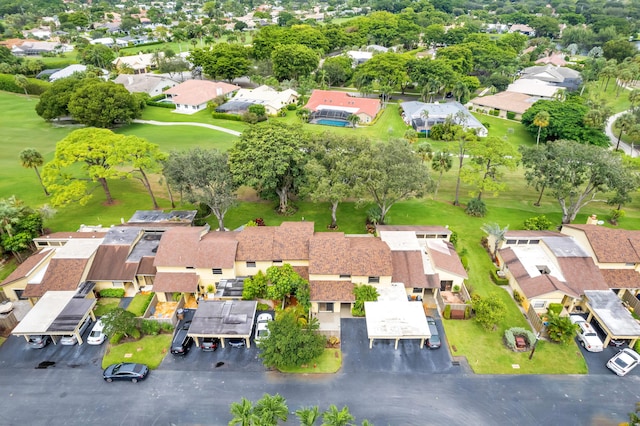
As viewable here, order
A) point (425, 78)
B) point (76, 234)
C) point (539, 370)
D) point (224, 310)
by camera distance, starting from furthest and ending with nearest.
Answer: point (425, 78), point (76, 234), point (224, 310), point (539, 370)

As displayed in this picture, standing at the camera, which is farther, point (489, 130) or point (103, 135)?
point (489, 130)

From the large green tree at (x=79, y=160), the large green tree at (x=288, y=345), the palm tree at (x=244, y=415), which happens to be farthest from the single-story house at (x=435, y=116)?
the palm tree at (x=244, y=415)

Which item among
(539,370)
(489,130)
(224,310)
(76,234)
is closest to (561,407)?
(539,370)

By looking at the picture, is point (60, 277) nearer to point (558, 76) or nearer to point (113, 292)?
point (113, 292)

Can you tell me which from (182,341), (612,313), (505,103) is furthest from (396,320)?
(505,103)

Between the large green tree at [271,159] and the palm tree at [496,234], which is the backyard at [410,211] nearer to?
the palm tree at [496,234]

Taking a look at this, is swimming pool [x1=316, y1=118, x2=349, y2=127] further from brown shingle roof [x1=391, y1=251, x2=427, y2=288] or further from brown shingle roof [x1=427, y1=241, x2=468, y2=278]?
brown shingle roof [x1=391, y1=251, x2=427, y2=288]

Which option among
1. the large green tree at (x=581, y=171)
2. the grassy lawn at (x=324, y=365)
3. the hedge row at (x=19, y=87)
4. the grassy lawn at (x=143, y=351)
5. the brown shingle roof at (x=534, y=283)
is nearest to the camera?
the grassy lawn at (x=324, y=365)

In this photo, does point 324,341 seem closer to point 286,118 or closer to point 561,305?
point 561,305

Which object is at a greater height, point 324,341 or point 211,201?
point 211,201
